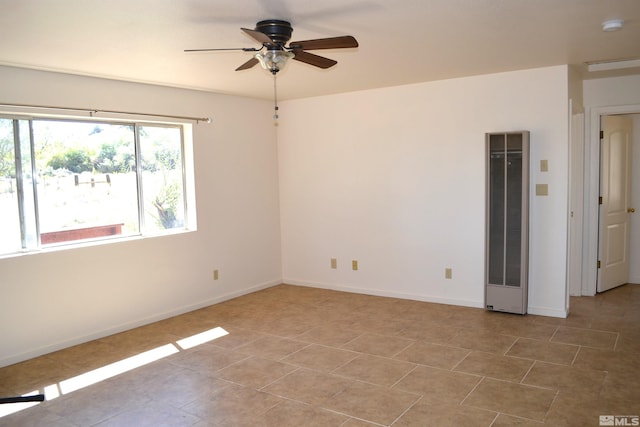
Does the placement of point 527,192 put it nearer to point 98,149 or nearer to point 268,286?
point 268,286

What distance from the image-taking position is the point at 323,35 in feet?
10.9

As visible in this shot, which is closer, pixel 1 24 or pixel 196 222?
pixel 1 24

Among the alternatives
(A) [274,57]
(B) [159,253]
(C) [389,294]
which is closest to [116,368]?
(B) [159,253]

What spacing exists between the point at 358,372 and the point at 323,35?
244cm

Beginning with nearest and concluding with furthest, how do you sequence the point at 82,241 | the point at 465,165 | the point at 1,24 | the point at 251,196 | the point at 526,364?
1. the point at 1,24
2. the point at 526,364
3. the point at 82,241
4. the point at 465,165
5. the point at 251,196

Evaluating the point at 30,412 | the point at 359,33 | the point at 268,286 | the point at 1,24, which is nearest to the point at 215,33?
the point at 359,33

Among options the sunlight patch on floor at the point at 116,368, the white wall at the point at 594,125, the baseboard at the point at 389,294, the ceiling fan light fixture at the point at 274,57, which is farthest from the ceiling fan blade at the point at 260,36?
the white wall at the point at 594,125

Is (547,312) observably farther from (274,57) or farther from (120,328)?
(120,328)

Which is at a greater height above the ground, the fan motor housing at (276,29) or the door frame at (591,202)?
the fan motor housing at (276,29)

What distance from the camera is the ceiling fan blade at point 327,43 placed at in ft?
8.70

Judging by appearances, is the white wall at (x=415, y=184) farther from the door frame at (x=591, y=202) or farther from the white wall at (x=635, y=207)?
the white wall at (x=635, y=207)

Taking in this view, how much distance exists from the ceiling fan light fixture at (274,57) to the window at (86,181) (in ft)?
7.80

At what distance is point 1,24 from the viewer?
286 cm

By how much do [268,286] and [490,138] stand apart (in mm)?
3297
